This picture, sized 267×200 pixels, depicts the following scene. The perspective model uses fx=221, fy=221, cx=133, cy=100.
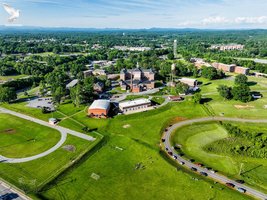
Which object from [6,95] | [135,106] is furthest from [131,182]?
[6,95]

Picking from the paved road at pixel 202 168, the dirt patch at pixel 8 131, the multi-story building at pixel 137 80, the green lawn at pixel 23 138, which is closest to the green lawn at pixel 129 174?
the paved road at pixel 202 168

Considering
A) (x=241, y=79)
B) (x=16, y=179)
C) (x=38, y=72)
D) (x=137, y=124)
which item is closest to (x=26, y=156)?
(x=16, y=179)

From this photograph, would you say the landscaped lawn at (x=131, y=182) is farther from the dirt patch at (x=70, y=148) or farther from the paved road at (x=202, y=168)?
the dirt patch at (x=70, y=148)

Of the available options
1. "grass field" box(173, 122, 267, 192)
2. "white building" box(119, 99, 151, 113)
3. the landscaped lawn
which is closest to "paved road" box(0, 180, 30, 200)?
the landscaped lawn

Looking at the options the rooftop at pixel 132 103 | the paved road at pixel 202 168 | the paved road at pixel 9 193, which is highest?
the rooftop at pixel 132 103

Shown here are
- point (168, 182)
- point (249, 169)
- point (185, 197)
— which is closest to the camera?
point (185, 197)

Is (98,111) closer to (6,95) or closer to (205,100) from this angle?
(6,95)

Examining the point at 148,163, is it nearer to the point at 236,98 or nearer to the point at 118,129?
the point at 118,129

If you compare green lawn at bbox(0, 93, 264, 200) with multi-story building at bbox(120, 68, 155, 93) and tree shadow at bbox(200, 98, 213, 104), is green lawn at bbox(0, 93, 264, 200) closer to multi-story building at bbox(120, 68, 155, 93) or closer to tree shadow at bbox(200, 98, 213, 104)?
tree shadow at bbox(200, 98, 213, 104)
